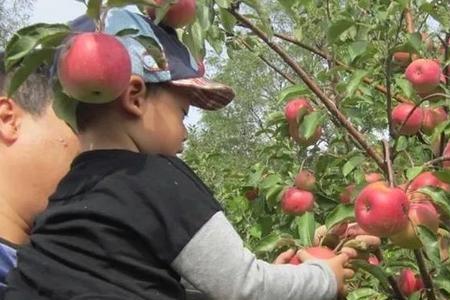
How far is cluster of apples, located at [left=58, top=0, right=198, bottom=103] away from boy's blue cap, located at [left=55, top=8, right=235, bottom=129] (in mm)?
53

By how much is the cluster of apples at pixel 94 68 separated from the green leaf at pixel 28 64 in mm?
26

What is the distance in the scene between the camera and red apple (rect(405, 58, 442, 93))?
1942 mm

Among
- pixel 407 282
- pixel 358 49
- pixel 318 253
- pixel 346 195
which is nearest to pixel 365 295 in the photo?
pixel 407 282

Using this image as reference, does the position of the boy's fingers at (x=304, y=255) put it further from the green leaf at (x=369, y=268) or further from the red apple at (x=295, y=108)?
the red apple at (x=295, y=108)

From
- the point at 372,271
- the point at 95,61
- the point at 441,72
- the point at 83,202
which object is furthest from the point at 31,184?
the point at 441,72

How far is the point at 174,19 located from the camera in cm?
135

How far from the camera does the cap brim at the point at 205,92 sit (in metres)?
1.36

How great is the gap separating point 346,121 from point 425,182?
0.28 m

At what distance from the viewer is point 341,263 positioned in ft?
4.49

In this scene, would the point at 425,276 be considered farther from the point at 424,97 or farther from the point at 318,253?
the point at 424,97

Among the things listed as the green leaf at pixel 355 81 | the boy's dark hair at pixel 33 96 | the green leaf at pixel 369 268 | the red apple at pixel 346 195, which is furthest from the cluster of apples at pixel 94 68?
the green leaf at pixel 355 81

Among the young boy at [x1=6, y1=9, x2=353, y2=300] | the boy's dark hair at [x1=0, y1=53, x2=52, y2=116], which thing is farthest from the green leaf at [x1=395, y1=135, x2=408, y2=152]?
the boy's dark hair at [x1=0, y1=53, x2=52, y2=116]

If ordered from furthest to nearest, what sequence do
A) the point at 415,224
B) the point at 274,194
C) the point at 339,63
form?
the point at 339,63
the point at 274,194
the point at 415,224

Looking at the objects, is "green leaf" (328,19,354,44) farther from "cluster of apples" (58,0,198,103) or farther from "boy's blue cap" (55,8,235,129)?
"cluster of apples" (58,0,198,103)
